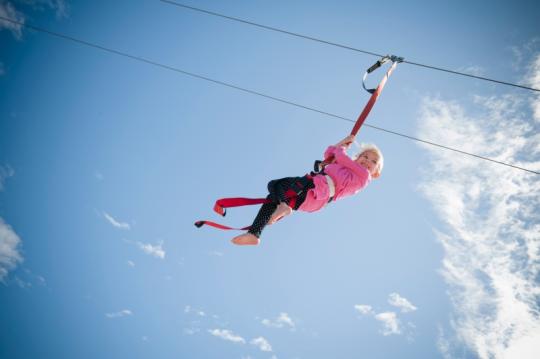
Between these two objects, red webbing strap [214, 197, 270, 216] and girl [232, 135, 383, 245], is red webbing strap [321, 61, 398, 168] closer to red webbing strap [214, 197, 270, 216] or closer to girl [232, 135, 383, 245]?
girl [232, 135, 383, 245]

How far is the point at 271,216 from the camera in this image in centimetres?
268

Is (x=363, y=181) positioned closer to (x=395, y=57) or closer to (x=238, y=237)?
(x=238, y=237)

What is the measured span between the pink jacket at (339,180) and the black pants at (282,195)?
2.6 inches

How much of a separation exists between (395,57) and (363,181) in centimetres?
187

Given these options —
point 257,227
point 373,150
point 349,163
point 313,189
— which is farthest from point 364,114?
point 257,227

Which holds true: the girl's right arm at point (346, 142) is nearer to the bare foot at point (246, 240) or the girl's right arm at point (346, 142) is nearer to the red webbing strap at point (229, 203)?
the red webbing strap at point (229, 203)

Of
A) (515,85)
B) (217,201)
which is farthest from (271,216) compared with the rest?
(515,85)

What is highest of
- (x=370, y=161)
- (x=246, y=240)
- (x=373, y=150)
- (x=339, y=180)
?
(x=373, y=150)

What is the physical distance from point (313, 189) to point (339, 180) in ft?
0.96

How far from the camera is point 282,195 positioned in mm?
2566

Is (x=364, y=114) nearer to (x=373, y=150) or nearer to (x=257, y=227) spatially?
(x=373, y=150)

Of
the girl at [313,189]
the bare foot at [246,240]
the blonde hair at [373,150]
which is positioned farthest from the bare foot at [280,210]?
the blonde hair at [373,150]

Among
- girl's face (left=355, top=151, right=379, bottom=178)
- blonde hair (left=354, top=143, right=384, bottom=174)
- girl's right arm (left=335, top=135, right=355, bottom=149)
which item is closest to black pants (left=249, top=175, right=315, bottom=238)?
girl's right arm (left=335, top=135, right=355, bottom=149)

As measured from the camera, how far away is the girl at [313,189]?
2570mm
